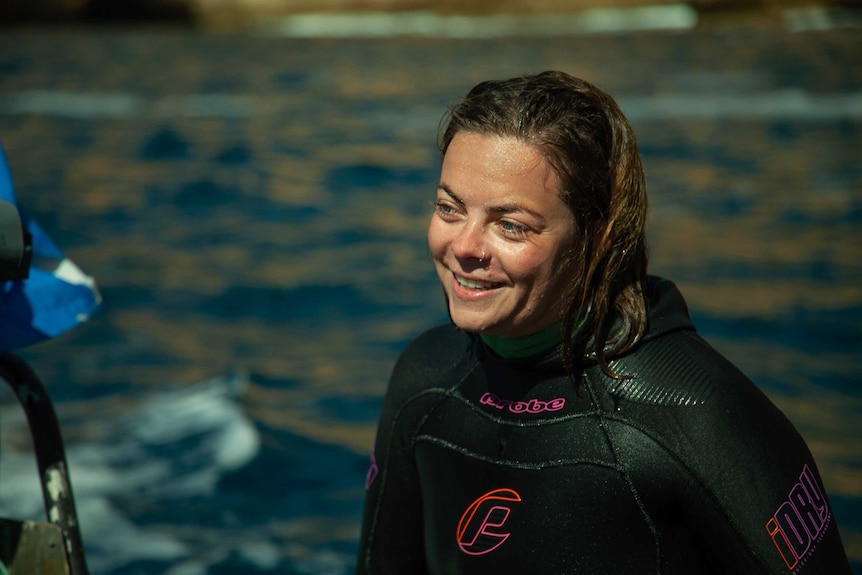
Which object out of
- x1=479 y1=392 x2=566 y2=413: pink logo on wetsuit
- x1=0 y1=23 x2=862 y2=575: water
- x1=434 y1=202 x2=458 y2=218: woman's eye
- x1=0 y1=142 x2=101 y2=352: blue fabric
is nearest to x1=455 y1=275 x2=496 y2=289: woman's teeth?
x1=434 y1=202 x2=458 y2=218: woman's eye

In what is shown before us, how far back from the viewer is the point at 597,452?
6.38 feet

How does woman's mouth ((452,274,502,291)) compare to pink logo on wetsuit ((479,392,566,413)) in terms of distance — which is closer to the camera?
woman's mouth ((452,274,502,291))

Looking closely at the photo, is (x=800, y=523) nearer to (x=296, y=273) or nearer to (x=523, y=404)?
(x=523, y=404)

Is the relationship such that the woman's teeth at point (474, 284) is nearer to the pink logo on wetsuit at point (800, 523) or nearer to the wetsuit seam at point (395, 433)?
the wetsuit seam at point (395, 433)

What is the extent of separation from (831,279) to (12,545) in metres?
7.41

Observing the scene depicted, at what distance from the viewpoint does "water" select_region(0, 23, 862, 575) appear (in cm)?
506

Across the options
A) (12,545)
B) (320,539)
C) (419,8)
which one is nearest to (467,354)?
(12,545)

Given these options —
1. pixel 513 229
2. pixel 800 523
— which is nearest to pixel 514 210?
pixel 513 229

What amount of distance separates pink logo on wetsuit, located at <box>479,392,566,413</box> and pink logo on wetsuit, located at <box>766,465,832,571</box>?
42 centimetres

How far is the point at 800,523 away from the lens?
1825mm

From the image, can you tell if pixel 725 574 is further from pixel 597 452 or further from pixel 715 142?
pixel 715 142

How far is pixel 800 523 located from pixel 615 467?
316 millimetres

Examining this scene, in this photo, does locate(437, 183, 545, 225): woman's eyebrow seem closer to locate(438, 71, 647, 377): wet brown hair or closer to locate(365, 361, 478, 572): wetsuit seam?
locate(438, 71, 647, 377): wet brown hair

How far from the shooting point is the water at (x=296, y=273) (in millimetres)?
5059
